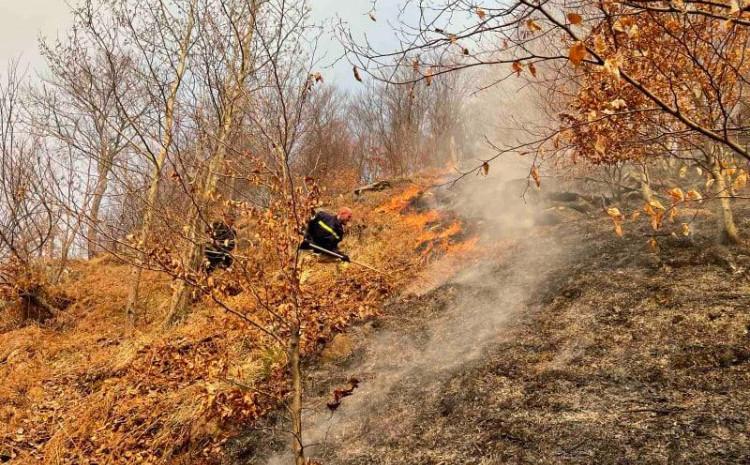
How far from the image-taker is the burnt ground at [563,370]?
350 centimetres

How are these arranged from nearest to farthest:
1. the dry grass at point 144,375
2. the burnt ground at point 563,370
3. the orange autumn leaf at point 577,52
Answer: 1. the orange autumn leaf at point 577,52
2. the burnt ground at point 563,370
3. the dry grass at point 144,375

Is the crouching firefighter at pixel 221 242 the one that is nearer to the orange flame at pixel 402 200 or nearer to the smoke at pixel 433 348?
the smoke at pixel 433 348

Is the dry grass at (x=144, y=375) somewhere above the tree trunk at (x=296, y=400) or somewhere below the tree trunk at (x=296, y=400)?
below

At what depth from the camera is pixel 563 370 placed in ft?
15.2

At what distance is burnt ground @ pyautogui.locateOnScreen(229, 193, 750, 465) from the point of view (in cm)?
350

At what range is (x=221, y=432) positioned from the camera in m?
5.33

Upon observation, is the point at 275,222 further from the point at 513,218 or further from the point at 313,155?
the point at 313,155

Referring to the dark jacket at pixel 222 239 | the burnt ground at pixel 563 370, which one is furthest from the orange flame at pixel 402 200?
the dark jacket at pixel 222 239

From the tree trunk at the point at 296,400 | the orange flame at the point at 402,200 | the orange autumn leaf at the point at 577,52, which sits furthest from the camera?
the orange flame at the point at 402,200

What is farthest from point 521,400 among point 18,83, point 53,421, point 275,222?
point 18,83

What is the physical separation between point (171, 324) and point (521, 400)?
6.75 m

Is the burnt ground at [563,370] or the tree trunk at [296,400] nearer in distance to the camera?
the tree trunk at [296,400]

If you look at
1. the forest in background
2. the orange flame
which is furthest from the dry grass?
the orange flame

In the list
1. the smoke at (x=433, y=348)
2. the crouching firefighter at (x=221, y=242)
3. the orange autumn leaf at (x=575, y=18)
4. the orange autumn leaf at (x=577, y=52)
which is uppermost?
the orange autumn leaf at (x=575, y=18)
